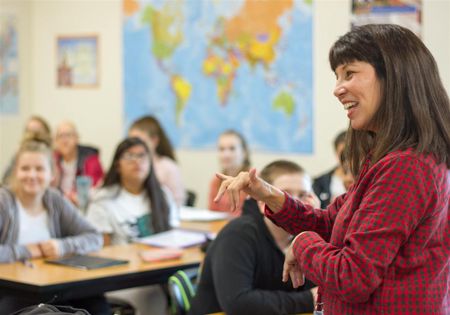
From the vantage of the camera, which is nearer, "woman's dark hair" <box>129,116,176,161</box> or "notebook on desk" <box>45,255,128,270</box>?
"notebook on desk" <box>45,255,128,270</box>

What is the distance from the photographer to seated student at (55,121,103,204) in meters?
7.11

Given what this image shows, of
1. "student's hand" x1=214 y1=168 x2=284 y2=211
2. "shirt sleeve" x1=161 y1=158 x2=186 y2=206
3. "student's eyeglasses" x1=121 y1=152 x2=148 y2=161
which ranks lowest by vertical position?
"shirt sleeve" x1=161 y1=158 x2=186 y2=206

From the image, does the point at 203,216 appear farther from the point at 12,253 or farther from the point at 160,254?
the point at 12,253

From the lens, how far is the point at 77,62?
8.41 metres

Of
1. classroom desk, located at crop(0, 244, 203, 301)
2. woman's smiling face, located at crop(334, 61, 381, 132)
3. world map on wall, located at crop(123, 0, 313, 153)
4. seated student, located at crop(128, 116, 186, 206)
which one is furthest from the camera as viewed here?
world map on wall, located at crop(123, 0, 313, 153)

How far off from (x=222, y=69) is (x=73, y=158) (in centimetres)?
166

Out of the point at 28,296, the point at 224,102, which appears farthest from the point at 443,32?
the point at 28,296

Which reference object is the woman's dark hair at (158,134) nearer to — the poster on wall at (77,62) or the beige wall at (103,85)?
the beige wall at (103,85)

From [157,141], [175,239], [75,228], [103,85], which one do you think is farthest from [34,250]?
[103,85]

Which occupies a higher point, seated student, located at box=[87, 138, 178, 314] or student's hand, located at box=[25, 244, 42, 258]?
seated student, located at box=[87, 138, 178, 314]

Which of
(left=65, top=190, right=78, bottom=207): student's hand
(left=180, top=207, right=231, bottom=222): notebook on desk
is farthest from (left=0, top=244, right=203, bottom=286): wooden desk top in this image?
(left=65, top=190, right=78, bottom=207): student's hand

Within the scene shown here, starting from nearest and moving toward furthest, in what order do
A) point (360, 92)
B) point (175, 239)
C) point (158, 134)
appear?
point (360, 92)
point (175, 239)
point (158, 134)

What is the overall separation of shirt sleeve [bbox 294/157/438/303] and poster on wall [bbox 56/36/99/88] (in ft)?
22.2

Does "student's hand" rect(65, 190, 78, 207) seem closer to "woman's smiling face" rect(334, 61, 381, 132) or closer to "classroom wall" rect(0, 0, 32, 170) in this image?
"classroom wall" rect(0, 0, 32, 170)
